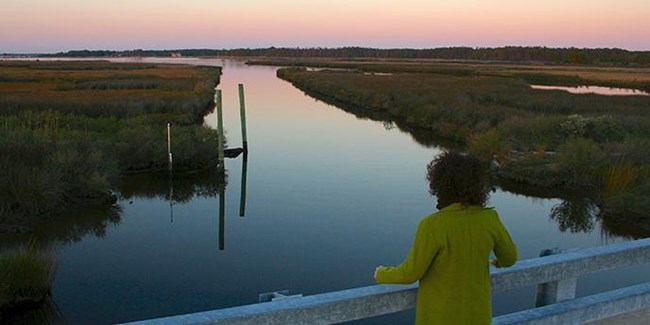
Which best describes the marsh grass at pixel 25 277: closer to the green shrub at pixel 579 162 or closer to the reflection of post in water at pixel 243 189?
the reflection of post in water at pixel 243 189

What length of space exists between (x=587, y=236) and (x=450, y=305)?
11.1 metres

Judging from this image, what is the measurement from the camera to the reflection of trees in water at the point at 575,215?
13.5 metres

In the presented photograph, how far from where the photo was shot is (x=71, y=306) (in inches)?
347

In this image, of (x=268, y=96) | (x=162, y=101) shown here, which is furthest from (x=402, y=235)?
(x=268, y=96)

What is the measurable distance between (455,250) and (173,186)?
573 inches

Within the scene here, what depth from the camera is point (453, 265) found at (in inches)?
111

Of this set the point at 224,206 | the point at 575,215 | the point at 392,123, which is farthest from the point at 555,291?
the point at 392,123

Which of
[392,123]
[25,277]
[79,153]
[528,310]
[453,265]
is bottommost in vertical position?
[392,123]

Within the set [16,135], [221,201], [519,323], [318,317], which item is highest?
[318,317]

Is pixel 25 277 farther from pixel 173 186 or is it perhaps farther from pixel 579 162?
pixel 579 162

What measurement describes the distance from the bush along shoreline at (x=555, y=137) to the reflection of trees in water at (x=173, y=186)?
7782 millimetres

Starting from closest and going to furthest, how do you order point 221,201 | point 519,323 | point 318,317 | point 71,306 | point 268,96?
point 318,317, point 519,323, point 71,306, point 221,201, point 268,96

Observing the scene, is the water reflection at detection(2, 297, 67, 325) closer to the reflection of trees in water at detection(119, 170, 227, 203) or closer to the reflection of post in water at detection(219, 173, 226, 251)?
the reflection of post in water at detection(219, 173, 226, 251)

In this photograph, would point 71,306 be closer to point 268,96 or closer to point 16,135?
point 16,135
